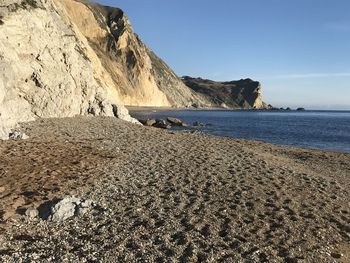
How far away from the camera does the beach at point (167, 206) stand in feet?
36.4

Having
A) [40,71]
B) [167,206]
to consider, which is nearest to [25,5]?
[40,71]

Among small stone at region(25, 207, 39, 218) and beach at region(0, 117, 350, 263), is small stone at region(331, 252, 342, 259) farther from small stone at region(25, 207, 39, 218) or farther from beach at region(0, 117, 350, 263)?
small stone at region(25, 207, 39, 218)

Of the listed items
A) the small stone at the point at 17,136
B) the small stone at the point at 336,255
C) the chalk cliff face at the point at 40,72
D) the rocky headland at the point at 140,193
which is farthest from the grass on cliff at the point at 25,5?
the small stone at the point at 336,255

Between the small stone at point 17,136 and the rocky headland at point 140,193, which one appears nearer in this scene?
the rocky headland at point 140,193

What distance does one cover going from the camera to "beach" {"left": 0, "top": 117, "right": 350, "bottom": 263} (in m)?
11.1

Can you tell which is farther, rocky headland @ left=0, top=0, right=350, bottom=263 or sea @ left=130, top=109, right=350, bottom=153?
sea @ left=130, top=109, right=350, bottom=153

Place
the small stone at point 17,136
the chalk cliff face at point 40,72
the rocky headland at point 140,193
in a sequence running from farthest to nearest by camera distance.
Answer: the chalk cliff face at point 40,72 < the small stone at point 17,136 < the rocky headland at point 140,193

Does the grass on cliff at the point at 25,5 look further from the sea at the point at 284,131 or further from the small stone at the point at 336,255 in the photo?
the small stone at the point at 336,255

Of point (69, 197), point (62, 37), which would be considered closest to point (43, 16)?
point (62, 37)

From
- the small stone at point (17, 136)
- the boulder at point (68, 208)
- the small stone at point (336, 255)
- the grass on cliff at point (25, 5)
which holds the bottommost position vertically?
the small stone at point (336, 255)

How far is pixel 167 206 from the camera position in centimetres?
1440

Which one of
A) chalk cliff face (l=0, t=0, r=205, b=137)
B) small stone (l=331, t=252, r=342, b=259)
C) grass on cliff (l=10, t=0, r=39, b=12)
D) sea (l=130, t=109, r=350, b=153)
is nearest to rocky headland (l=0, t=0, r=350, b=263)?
small stone (l=331, t=252, r=342, b=259)

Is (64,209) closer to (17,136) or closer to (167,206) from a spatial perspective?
(167,206)

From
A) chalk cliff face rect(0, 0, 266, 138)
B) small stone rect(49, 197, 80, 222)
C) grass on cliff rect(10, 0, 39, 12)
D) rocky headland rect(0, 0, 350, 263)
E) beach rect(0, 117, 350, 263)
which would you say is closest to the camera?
A: beach rect(0, 117, 350, 263)
